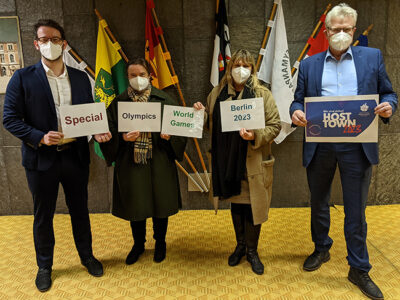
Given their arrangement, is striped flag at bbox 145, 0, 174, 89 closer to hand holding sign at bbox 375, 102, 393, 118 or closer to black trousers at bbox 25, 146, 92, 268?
black trousers at bbox 25, 146, 92, 268

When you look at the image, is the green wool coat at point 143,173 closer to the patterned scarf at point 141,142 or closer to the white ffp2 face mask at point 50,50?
the patterned scarf at point 141,142

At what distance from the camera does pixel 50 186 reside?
76.3 inches

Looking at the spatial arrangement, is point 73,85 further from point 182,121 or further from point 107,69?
point 107,69

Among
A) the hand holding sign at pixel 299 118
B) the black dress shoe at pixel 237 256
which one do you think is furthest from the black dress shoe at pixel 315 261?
the hand holding sign at pixel 299 118

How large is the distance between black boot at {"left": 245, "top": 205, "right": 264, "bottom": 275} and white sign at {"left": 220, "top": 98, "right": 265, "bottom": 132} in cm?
63

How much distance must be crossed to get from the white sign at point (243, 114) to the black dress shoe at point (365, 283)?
1.10 m

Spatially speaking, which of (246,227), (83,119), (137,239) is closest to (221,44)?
(83,119)

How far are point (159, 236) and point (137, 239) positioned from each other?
173mm

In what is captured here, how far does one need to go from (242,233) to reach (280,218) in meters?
0.99

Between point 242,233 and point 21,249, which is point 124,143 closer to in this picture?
point 242,233

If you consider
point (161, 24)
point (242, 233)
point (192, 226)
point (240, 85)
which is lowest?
point (192, 226)

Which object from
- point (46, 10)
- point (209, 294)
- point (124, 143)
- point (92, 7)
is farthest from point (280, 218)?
point (46, 10)

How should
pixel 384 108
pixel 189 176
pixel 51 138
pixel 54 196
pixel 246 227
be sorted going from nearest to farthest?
1. pixel 384 108
2. pixel 51 138
3. pixel 54 196
4. pixel 246 227
5. pixel 189 176

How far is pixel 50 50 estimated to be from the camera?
5.96 feet
